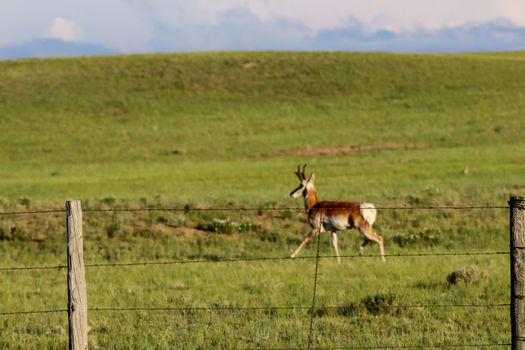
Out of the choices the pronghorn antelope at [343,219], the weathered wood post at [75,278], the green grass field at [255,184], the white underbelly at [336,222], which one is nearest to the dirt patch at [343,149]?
the green grass field at [255,184]

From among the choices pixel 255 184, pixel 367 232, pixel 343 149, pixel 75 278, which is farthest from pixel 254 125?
pixel 75 278

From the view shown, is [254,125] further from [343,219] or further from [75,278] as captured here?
[75,278]

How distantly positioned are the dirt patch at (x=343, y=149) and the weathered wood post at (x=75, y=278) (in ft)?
121

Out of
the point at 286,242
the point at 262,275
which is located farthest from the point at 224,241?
the point at 262,275

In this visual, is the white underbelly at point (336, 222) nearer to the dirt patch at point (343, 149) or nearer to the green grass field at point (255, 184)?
the green grass field at point (255, 184)

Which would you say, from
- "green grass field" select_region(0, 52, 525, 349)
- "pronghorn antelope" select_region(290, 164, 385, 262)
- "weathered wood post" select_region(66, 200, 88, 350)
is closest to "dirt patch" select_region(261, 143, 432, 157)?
"green grass field" select_region(0, 52, 525, 349)

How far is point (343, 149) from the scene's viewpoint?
152ft

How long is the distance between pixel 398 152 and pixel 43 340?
35.6 meters

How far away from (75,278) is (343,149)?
1528 inches

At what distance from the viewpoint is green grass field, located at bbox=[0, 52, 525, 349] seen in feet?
37.9

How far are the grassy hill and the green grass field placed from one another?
0.71 feet

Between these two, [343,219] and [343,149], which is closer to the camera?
[343,219]

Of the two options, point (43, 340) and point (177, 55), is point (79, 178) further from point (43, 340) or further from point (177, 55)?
point (177, 55)

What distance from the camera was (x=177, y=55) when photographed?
81.4 meters
